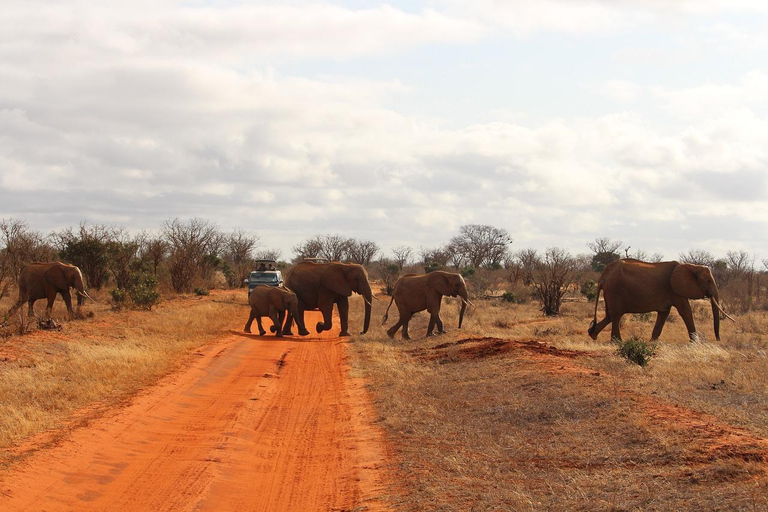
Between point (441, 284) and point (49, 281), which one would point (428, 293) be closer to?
point (441, 284)

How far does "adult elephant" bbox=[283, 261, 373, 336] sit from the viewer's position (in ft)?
86.6

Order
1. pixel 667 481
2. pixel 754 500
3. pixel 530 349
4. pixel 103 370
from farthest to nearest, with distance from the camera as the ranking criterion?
pixel 530 349 < pixel 103 370 < pixel 667 481 < pixel 754 500

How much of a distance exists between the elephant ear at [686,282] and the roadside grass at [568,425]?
1806mm

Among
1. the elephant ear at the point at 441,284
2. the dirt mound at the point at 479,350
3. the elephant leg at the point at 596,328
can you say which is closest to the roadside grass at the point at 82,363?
the dirt mound at the point at 479,350

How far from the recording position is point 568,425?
998cm

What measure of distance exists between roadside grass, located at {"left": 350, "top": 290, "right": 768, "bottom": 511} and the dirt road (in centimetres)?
64

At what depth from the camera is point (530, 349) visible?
672 inches

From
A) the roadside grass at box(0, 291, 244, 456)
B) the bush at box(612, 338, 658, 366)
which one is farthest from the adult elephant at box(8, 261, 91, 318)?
the bush at box(612, 338, 658, 366)

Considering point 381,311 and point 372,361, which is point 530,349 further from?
point 381,311

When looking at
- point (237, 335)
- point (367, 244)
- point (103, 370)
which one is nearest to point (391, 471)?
point (103, 370)

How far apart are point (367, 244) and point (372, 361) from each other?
7196 cm

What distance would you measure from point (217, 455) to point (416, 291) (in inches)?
587

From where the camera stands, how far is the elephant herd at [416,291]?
68.8 feet

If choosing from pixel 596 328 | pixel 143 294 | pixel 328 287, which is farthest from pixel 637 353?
→ pixel 143 294
